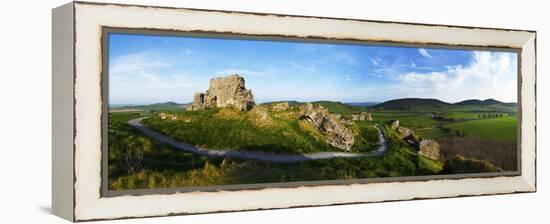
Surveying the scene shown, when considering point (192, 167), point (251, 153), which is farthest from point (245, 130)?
point (192, 167)

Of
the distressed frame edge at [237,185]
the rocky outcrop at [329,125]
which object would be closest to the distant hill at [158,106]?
the distressed frame edge at [237,185]

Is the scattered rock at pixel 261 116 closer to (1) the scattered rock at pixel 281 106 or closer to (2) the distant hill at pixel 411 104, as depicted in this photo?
(1) the scattered rock at pixel 281 106

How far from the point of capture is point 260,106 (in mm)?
9906

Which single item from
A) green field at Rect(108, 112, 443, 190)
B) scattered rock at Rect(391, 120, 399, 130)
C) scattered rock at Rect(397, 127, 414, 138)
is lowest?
green field at Rect(108, 112, 443, 190)

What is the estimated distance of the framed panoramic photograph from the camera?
8938 millimetres

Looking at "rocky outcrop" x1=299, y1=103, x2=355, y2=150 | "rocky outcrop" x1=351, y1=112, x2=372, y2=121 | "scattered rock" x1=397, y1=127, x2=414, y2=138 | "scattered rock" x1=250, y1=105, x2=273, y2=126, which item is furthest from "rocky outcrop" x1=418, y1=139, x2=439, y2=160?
"scattered rock" x1=250, y1=105, x2=273, y2=126

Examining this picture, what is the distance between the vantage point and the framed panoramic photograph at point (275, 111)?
8.94 m

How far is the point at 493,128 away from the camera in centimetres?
1152

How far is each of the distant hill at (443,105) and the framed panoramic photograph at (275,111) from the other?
2cm

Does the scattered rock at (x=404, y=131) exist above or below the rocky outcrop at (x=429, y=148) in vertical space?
above

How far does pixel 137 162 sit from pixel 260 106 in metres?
1.53

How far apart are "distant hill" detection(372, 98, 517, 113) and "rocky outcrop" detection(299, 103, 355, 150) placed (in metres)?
0.55

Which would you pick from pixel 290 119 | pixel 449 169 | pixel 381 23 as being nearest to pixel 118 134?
pixel 290 119

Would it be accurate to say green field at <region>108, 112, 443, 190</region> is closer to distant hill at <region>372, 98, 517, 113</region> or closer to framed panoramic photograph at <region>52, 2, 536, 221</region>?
framed panoramic photograph at <region>52, 2, 536, 221</region>
